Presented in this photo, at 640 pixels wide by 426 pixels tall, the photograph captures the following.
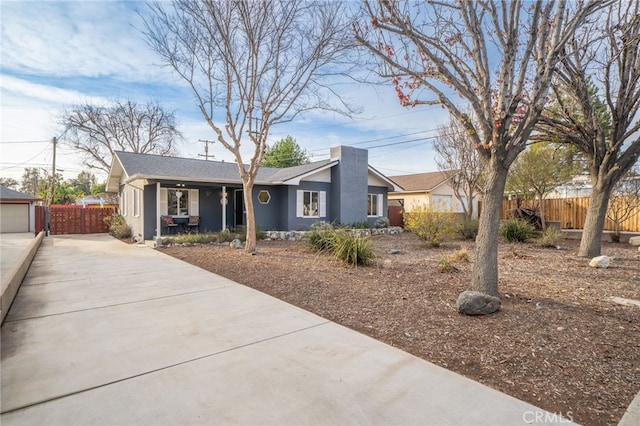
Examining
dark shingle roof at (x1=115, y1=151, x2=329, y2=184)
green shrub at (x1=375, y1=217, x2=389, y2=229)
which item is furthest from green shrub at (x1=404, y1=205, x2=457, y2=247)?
green shrub at (x1=375, y1=217, x2=389, y2=229)

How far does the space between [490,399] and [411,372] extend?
609 millimetres

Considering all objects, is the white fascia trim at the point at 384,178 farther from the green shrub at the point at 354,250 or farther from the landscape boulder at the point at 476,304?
the landscape boulder at the point at 476,304

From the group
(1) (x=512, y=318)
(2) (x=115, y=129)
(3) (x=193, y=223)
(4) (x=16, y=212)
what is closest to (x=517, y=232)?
(1) (x=512, y=318)

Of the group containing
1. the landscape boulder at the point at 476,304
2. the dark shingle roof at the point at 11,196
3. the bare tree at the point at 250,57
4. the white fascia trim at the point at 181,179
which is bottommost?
the landscape boulder at the point at 476,304

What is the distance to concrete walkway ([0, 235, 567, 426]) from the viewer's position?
224cm

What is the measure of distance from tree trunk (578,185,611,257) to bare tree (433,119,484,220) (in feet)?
23.2

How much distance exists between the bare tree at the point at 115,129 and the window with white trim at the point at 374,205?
673 inches

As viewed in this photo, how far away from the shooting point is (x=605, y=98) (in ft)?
26.2

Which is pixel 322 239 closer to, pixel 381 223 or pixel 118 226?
pixel 381 223

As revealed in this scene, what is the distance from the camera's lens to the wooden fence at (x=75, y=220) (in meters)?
17.5

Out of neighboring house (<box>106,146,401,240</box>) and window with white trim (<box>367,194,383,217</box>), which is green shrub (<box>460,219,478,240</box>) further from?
window with white trim (<box>367,194,383,217</box>)

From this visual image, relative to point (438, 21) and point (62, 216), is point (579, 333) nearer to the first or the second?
point (438, 21)

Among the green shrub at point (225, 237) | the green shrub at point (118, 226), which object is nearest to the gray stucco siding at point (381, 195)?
the green shrub at point (225, 237)

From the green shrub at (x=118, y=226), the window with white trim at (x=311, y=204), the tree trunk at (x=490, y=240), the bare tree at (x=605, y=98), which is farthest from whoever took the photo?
the window with white trim at (x=311, y=204)
